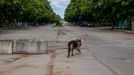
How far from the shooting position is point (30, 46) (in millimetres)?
20750

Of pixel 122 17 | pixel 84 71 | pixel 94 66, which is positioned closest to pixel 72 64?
pixel 94 66

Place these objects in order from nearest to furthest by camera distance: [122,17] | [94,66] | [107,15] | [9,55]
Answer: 1. [94,66]
2. [9,55]
3. [122,17]
4. [107,15]

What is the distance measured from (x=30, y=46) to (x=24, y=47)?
35 centimetres

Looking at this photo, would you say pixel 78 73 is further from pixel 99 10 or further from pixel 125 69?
pixel 99 10

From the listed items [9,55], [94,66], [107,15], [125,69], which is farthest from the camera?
[107,15]

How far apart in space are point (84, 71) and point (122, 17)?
51.4 m

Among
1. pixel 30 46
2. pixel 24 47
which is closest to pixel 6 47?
pixel 24 47

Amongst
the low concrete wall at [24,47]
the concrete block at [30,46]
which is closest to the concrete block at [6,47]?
the low concrete wall at [24,47]

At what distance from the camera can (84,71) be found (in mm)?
13297

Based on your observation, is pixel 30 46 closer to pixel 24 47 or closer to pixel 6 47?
pixel 24 47

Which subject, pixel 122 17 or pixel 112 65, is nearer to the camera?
pixel 112 65

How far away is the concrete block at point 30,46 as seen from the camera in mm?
20719

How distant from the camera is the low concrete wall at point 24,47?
20.7 m

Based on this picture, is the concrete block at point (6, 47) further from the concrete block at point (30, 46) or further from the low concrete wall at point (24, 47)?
the concrete block at point (30, 46)
